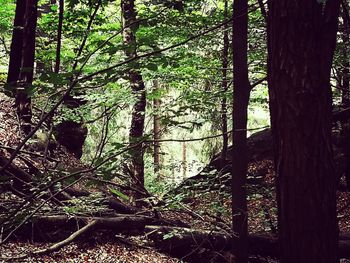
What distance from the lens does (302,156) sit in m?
2.72

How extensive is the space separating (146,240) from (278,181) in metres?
3.70

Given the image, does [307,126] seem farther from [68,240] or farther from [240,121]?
[68,240]

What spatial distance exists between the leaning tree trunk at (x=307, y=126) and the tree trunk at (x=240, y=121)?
1.95 meters

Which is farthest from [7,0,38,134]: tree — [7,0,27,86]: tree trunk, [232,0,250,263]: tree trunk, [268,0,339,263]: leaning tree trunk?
[268,0,339,263]: leaning tree trunk

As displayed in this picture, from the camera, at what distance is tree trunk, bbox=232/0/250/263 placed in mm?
4691

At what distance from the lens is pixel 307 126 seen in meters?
2.71

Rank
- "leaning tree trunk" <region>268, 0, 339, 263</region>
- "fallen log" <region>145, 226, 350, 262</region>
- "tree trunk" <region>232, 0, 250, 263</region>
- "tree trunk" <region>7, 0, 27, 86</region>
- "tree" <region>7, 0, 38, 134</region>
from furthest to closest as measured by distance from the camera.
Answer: "tree trunk" <region>7, 0, 27, 86</region> → "tree" <region>7, 0, 38, 134</region> → "fallen log" <region>145, 226, 350, 262</region> → "tree trunk" <region>232, 0, 250, 263</region> → "leaning tree trunk" <region>268, 0, 339, 263</region>

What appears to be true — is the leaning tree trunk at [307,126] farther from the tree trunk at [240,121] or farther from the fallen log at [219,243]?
the fallen log at [219,243]

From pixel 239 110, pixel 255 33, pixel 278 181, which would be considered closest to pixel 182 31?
pixel 255 33

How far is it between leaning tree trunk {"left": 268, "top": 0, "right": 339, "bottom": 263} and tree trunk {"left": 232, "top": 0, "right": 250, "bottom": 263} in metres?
1.95

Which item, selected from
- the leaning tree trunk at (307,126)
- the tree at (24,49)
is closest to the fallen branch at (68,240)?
the tree at (24,49)

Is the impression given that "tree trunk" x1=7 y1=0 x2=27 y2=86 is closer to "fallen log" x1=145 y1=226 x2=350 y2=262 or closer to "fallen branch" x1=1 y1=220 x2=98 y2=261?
"fallen branch" x1=1 y1=220 x2=98 y2=261

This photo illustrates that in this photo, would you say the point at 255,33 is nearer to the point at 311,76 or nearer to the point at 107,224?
the point at 107,224

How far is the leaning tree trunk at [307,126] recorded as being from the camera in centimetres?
269
